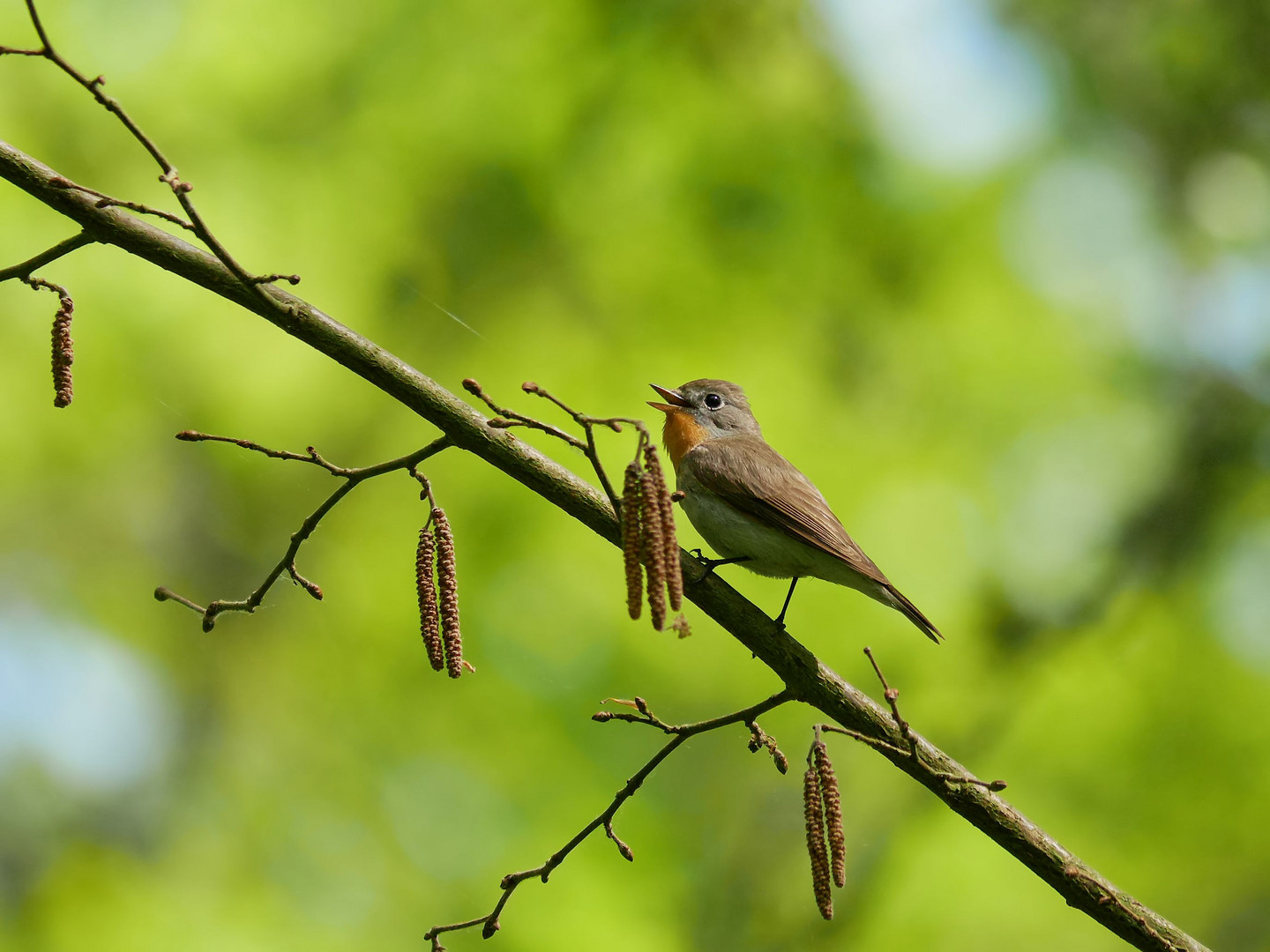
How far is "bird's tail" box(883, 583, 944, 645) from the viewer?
3078 millimetres

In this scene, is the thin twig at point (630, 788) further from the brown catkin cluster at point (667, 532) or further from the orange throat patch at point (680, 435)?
the orange throat patch at point (680, 435)

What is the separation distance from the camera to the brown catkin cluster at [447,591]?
1.97 m

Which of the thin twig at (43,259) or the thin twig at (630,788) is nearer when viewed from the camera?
the thin twig at (43,259)

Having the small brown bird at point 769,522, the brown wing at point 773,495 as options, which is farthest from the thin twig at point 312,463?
the brown wing at point 773,495

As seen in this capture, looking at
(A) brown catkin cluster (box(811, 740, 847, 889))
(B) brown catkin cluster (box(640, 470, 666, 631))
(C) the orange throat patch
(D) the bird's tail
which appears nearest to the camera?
(B) brown catkin cluster (box(640, 470, 666, 631))

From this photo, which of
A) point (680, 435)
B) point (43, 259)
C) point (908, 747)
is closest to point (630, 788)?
point (908, 747)

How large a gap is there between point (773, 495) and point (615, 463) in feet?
9.31

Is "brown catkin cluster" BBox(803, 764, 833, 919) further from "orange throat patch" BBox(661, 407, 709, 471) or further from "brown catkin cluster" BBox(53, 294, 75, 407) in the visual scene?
"orange throat patch" BBox(661, 407, 709, 471)

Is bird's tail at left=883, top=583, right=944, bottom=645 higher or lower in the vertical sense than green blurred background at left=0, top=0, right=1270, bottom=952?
lower

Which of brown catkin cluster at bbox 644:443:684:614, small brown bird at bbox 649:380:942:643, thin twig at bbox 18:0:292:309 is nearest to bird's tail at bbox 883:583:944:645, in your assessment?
small brown bird at bbox 649:380:942:643

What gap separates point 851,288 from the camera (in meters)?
6.98

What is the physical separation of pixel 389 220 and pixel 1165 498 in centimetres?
525

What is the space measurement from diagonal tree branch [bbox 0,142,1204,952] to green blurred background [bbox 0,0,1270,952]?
344 centimetres

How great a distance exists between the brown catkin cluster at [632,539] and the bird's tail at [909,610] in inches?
62.2
